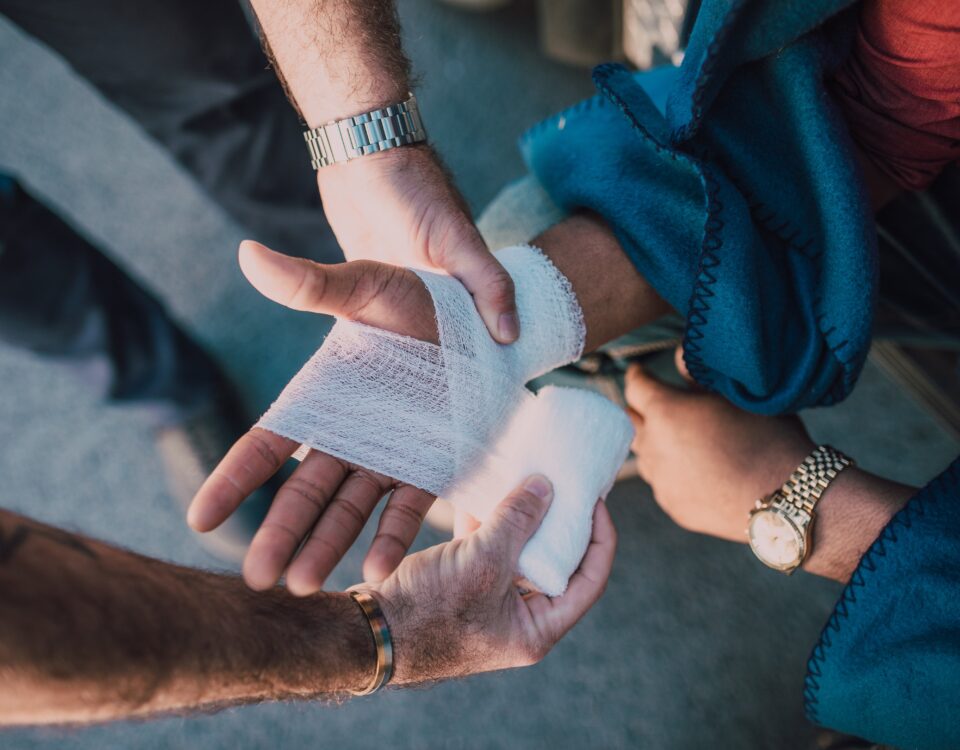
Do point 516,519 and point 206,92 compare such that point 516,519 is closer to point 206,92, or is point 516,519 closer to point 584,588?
point 584,588

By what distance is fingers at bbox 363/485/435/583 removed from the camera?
25.1 inches

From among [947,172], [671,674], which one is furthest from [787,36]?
[671,674]

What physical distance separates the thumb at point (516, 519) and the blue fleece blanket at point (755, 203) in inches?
9.2

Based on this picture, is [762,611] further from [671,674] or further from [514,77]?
[514,77]

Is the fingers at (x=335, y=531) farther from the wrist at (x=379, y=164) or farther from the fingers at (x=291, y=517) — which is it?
the wrist at (x=379, y=164)

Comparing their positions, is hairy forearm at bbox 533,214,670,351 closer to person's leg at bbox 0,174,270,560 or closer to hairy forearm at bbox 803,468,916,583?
hairy forearm at bbox 803,468,916,583

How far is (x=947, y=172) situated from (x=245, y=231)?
1240 mm

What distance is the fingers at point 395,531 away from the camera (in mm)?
638

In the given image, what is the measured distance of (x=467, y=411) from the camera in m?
0.70

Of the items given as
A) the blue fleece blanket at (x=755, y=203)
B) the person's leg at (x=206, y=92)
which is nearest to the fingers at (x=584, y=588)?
the blue fleece blanket at (x=755, y=203)

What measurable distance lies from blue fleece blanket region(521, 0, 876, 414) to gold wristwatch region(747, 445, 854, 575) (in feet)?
0.24

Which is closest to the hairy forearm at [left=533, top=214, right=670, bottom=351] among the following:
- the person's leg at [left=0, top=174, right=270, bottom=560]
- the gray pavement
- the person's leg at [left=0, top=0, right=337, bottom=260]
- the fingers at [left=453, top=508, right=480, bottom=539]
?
the fingers at [left=453, top=508, right=480, bottom=539]

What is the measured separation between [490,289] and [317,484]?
0.26 metres

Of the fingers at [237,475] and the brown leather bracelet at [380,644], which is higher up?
the fingers at [237,475]
